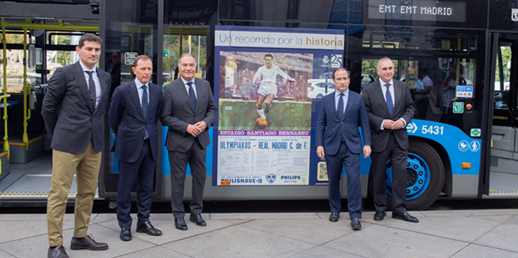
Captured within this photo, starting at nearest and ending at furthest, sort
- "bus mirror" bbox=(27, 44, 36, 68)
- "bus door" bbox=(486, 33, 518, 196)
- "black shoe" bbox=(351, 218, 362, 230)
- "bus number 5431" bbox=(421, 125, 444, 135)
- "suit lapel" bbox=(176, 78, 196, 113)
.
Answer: "suit lapel" bbox=(176, 78, 196, 113) → "black shoe" bbox=(351, 218, 362, 230) → "bus number 5431" bbox=(421, 125, 444, 135) → "bus door" bbox=(486, 33, 518, 196) → "bus mirror" bbox=(27, 44, 36, 68)

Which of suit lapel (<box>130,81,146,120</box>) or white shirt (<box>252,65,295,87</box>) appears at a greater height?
white shirt (<box>252,65,295,87</box>)

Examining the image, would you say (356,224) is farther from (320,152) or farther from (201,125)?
(201,125)

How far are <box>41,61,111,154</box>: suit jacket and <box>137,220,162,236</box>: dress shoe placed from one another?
1.14 m

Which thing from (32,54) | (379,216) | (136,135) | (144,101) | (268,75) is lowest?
(379,216)

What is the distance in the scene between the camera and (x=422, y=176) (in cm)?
555

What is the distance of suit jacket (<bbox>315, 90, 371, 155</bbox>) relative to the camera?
4.90 meters

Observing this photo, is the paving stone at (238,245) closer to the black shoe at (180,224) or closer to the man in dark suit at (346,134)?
the black shoe at (180,224)

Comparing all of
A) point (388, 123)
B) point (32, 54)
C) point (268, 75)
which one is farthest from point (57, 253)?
point (32, 54)

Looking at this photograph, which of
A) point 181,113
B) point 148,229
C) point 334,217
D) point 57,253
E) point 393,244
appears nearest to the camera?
point 57,253

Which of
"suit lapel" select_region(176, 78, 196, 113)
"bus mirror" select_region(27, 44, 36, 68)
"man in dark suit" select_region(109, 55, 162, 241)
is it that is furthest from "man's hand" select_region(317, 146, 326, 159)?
"bus mirror" select_region(27, 44, 36, 68)

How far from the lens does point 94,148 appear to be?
3.95m

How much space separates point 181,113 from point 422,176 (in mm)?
3138

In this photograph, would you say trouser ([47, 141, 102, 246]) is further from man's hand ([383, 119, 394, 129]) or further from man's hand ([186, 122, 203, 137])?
man's hand ([383, 119, 394, 129])

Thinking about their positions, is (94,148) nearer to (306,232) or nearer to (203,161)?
(203,161)
